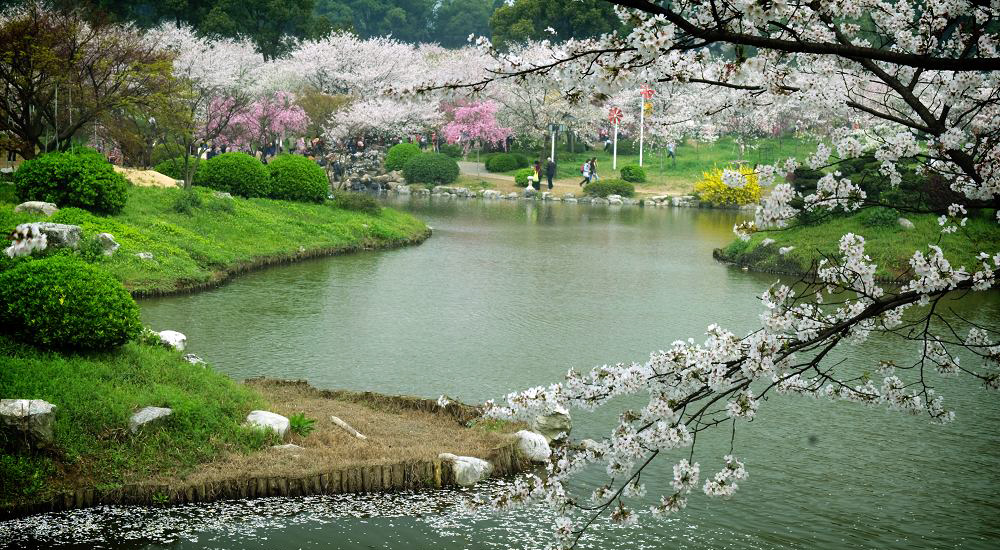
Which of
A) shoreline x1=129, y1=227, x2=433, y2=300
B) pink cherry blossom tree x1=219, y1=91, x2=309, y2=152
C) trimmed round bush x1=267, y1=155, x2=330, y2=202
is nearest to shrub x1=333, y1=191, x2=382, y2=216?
trimmed round bush x1=267, y1=155, x2=330, y2=202

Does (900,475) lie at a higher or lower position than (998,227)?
lower

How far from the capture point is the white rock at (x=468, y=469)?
8070mm

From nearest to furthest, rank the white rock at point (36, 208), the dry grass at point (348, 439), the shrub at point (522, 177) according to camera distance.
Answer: the dry grass at point (348, 439) < the white rock at point (36, 208) < the shrub at point (522, 177)

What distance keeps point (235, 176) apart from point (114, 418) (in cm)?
1828

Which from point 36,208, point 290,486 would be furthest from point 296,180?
point 290,486

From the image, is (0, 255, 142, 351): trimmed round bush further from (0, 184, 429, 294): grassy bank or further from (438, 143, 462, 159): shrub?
(438, 143, 462, 159): shrub

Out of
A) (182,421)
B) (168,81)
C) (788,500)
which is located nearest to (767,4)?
(788,500)

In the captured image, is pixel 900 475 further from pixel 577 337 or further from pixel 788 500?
pixel 577 337

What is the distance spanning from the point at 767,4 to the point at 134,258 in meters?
15.2

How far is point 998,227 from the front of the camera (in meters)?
20.6

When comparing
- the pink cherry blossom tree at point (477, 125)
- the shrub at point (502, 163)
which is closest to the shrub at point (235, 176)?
the shrub at point (502, 163)

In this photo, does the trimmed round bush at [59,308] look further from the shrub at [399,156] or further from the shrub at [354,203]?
the shrub at [399,156]

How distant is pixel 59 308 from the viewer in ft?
27.6

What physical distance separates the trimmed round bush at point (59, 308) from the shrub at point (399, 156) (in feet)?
120
